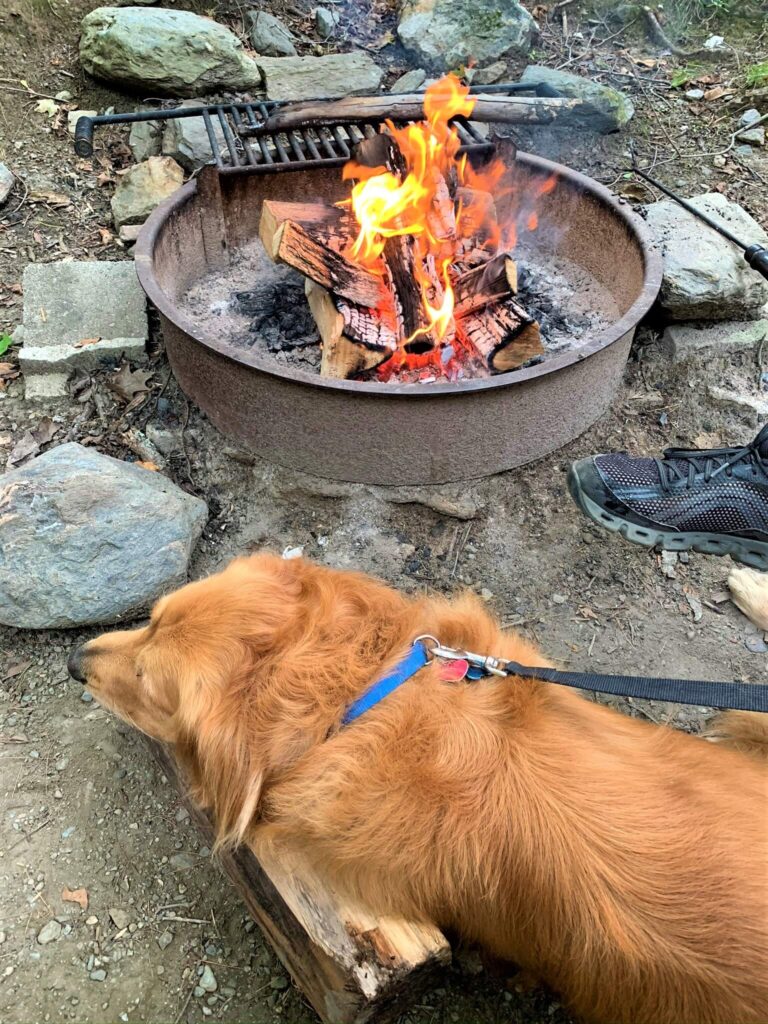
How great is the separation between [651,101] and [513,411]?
4.30m

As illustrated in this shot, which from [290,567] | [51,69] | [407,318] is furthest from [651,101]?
[290,567]

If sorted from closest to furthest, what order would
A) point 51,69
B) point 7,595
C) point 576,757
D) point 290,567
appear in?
point 576,757 → point 290,567 → point 7,595 → point 51,69

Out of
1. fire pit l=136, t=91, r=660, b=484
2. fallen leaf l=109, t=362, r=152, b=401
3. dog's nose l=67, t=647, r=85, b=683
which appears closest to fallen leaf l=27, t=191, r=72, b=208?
fire pit l=136, t=91, r=660, b=484

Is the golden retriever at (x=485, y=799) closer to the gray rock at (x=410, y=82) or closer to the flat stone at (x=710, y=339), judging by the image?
the flat stone at (x=710, y=339)

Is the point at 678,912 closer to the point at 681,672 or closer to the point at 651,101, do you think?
the point at 681,672

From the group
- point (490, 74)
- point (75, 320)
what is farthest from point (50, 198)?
point (490, 74)

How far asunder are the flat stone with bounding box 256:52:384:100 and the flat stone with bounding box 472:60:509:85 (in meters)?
0.74

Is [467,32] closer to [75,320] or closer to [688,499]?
[75,320]

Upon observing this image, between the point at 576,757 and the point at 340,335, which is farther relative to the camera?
the point at 340,335

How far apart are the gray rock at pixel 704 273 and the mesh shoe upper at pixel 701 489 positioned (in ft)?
3.58

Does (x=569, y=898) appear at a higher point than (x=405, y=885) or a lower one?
higher

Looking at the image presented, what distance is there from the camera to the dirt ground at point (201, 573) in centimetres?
246

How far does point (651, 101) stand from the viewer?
6.07 meters

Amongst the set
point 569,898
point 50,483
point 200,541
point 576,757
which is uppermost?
point 576,757
